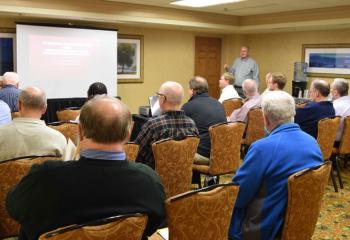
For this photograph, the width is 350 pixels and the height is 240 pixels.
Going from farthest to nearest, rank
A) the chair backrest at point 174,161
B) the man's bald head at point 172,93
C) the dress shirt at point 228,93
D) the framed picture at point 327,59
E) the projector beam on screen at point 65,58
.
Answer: the framed picture at point 327,59, the projector beam on screen at point 65,58, the dress shirt at point 228,93, the man's bald head at point 172,93, the chair backrest at point 174,161

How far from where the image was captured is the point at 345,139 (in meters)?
4.75

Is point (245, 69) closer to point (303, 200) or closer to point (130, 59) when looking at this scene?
point (130, 59)

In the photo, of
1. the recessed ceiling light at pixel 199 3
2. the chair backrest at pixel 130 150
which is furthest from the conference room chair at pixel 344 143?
the recessed ceiling light at pixel 199 3

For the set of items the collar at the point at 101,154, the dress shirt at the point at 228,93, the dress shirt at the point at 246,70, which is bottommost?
the collar at the point at 101,154

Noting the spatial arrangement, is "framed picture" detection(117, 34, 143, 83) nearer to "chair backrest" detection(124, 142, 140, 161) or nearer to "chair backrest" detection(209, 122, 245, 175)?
"chair backrest" detection(209, 122, 245, 175)

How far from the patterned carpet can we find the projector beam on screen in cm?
520

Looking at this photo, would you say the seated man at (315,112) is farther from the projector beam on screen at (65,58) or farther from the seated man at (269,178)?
the projector beam on screen at (65,58)

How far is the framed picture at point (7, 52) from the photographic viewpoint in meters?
7.29

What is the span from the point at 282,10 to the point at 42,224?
7962mm

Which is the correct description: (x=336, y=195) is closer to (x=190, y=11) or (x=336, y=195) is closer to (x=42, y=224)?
(x=42, y=224)

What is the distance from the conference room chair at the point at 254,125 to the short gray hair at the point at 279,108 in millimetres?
2732

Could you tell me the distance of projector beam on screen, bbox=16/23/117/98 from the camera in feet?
23.7

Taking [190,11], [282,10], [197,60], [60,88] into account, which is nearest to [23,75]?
[60,88]

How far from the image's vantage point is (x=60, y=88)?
7750 millimetres
